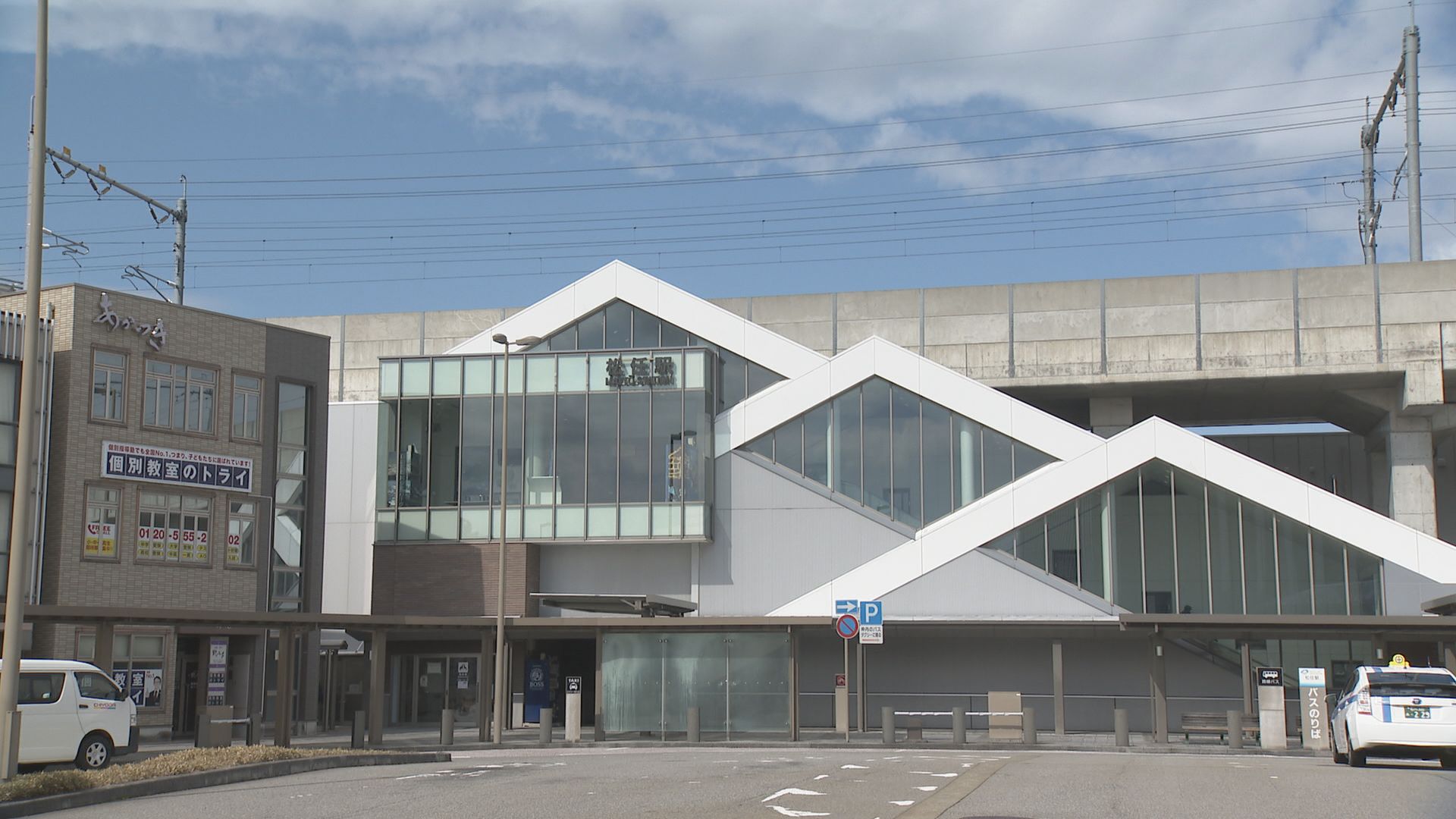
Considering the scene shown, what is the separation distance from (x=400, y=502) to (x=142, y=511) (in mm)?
9484

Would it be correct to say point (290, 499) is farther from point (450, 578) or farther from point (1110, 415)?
point (1110, 415)

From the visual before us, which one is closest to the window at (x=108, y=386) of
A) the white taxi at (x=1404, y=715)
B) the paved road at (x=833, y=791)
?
the paved road at (x=833, y=791)

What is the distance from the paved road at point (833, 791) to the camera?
1506cm

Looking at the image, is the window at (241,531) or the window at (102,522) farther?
the window at (241,531)

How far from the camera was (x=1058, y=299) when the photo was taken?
5003cm

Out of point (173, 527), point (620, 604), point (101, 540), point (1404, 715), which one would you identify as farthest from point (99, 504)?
point (1404, 715)

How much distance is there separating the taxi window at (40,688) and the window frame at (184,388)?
51.9ft

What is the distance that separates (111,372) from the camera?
36.4 metres

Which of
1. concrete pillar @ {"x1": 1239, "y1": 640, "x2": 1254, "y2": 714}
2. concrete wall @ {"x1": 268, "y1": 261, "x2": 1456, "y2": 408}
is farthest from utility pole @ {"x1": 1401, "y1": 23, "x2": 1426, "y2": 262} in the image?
concrete pillar @ {"x1": 1239, "y1": 640, "x2": 1254, "y2": 714}

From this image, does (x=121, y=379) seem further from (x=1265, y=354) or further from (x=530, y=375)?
(x=1265, y=354)

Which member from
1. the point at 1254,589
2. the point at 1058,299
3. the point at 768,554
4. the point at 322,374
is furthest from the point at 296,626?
the point at 1058,299

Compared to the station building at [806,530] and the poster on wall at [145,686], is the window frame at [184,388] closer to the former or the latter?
the poster on wall at [145,686]

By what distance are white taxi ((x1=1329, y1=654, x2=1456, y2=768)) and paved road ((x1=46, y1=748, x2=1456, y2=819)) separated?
1.34 feet

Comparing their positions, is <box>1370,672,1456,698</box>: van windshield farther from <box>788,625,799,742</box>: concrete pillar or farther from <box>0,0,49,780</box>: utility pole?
<box>0,0,49,780</box>: utility pole
